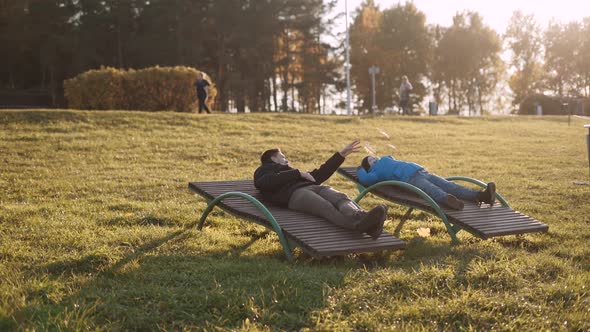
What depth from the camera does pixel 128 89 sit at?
2189 cm

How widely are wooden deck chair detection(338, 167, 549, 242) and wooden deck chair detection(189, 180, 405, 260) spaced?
2.89ft

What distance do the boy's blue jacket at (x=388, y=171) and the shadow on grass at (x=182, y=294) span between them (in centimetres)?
217

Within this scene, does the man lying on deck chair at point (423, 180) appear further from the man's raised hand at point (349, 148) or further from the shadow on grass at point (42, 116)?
the shadow on grass at point (42, 116)

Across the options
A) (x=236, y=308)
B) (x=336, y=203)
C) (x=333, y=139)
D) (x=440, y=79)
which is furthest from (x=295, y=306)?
(x=440, y=79)

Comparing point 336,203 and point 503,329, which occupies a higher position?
point 336,203

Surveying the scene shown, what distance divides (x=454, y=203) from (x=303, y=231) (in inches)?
71.2

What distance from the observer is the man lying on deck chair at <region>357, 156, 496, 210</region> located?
666 cm

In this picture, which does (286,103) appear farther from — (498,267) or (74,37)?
(498,267)

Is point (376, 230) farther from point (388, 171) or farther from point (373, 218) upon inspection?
point (388, 171)

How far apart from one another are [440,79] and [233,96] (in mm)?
20931

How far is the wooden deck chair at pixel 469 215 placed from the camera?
5.98 metres

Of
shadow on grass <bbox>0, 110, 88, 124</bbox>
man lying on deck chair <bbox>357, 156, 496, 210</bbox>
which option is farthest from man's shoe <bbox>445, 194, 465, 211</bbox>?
shadow on grass <bbox>0, 110, 88, 124</bbox>

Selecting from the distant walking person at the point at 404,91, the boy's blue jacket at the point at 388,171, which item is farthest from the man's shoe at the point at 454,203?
the distant walking person at the point at 404,91

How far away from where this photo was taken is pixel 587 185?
10.7 m
